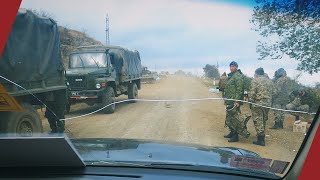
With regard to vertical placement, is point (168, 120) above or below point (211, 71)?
below

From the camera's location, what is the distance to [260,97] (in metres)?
2.61

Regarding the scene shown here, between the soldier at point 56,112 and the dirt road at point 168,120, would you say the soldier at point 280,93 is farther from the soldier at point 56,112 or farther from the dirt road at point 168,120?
the soldier at point 56,112

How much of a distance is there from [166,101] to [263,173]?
3.74 ft

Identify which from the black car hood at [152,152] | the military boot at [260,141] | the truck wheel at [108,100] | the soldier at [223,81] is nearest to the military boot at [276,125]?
the military boot at [260,141]

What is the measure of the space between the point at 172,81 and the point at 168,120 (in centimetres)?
36

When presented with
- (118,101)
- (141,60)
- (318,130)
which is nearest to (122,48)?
(141,60)

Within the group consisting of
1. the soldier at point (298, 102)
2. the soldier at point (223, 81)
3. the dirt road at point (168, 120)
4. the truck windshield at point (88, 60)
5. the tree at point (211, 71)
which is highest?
the truck windshield at point (88, 60)

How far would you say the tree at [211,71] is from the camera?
2.65 metres

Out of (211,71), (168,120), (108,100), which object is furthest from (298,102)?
(108,100)

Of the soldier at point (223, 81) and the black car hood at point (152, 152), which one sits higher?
the soldier at point (223, 81)

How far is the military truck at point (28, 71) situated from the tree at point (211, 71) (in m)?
1.08

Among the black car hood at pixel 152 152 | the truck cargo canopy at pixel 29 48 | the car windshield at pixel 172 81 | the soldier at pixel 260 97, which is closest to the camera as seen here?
the black car hood at pixel 152 152

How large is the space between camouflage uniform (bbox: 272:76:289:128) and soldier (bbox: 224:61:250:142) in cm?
22

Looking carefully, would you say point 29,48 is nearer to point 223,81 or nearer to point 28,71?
point 28,71
